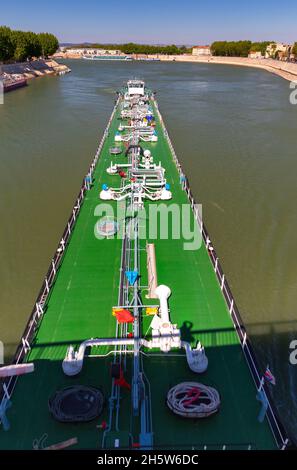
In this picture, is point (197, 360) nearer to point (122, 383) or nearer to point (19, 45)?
point (122, 383)

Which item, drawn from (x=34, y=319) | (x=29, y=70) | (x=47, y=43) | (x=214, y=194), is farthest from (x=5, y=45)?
(x=34, y=319)

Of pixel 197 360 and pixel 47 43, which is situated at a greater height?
pixel 47 43

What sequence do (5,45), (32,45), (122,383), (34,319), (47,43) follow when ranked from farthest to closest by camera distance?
(47,43) < (32,45) < (5,45) < (34,319) < (122,383)

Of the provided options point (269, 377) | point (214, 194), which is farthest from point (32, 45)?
point (269, 377)

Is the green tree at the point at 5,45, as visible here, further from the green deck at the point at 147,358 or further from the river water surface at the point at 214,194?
the green deck at the point at 147,358

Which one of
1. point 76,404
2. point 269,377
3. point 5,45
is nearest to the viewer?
point 76,404

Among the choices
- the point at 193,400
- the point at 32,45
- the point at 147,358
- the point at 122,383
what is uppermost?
the point at 32,45

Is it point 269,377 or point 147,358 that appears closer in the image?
point 269,377
